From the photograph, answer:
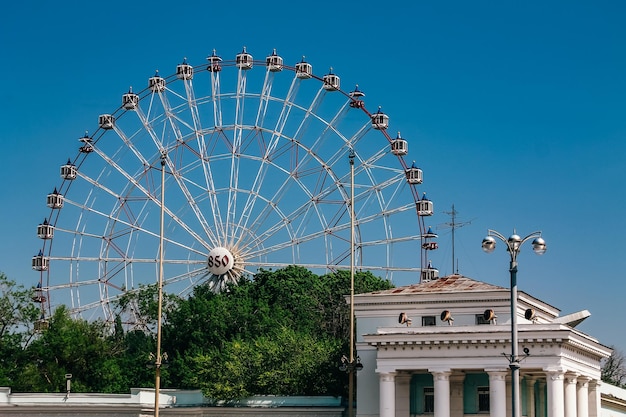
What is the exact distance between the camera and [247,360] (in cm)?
7875

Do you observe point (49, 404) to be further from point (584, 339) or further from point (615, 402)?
point (615, 402)

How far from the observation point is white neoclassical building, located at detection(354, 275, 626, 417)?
206 feet

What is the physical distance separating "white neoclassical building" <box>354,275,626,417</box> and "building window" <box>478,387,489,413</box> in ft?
0.18

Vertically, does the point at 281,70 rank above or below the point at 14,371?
above

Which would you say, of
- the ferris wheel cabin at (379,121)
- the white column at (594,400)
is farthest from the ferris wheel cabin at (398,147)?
the white column at (594,400)

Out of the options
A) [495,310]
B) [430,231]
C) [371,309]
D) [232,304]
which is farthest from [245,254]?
[495,310]

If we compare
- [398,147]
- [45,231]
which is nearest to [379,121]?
[398,147]

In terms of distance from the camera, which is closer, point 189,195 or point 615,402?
point 615,402

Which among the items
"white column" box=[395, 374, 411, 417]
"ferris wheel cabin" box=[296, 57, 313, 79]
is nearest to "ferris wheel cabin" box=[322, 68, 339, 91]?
"ferris wheel cabin" box=[296, 57, 313, 79]

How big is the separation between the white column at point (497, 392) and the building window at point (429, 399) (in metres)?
5.18

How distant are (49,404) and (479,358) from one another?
2681cm

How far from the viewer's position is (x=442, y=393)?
64625 mm

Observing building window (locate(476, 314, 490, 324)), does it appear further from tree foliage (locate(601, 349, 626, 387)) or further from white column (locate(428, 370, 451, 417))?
tree foliage (locate(601, 349, 626, 387))

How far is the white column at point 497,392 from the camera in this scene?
63.0m
